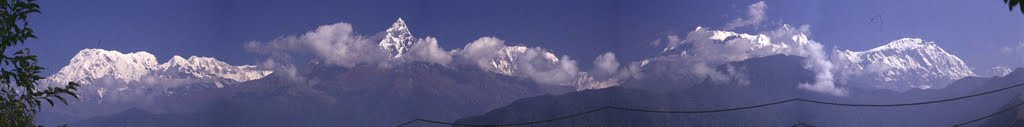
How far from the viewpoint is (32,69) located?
27.0 metres

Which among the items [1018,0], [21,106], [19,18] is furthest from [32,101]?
[1018,0]

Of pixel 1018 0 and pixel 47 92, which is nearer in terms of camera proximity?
pixel 1018 0

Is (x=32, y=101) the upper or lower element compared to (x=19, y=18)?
lower

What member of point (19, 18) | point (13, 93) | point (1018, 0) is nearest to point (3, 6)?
point (19, 18)

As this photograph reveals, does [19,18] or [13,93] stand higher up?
[19,18]

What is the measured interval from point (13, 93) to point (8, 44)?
2159 mm

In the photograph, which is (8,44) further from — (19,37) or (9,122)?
(9,122)

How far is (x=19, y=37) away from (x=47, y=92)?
1724mm

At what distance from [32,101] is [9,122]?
2.80 feet

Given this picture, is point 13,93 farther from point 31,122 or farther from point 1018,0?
point 1018,0

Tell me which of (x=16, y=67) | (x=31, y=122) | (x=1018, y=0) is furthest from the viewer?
(x=31, y=122)

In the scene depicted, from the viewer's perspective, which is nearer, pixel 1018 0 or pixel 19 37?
pixel 1018 0

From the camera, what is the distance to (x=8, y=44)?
2683 centimetres

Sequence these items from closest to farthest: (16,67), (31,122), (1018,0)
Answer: (1018,0)
(16,67)
(31,122)
